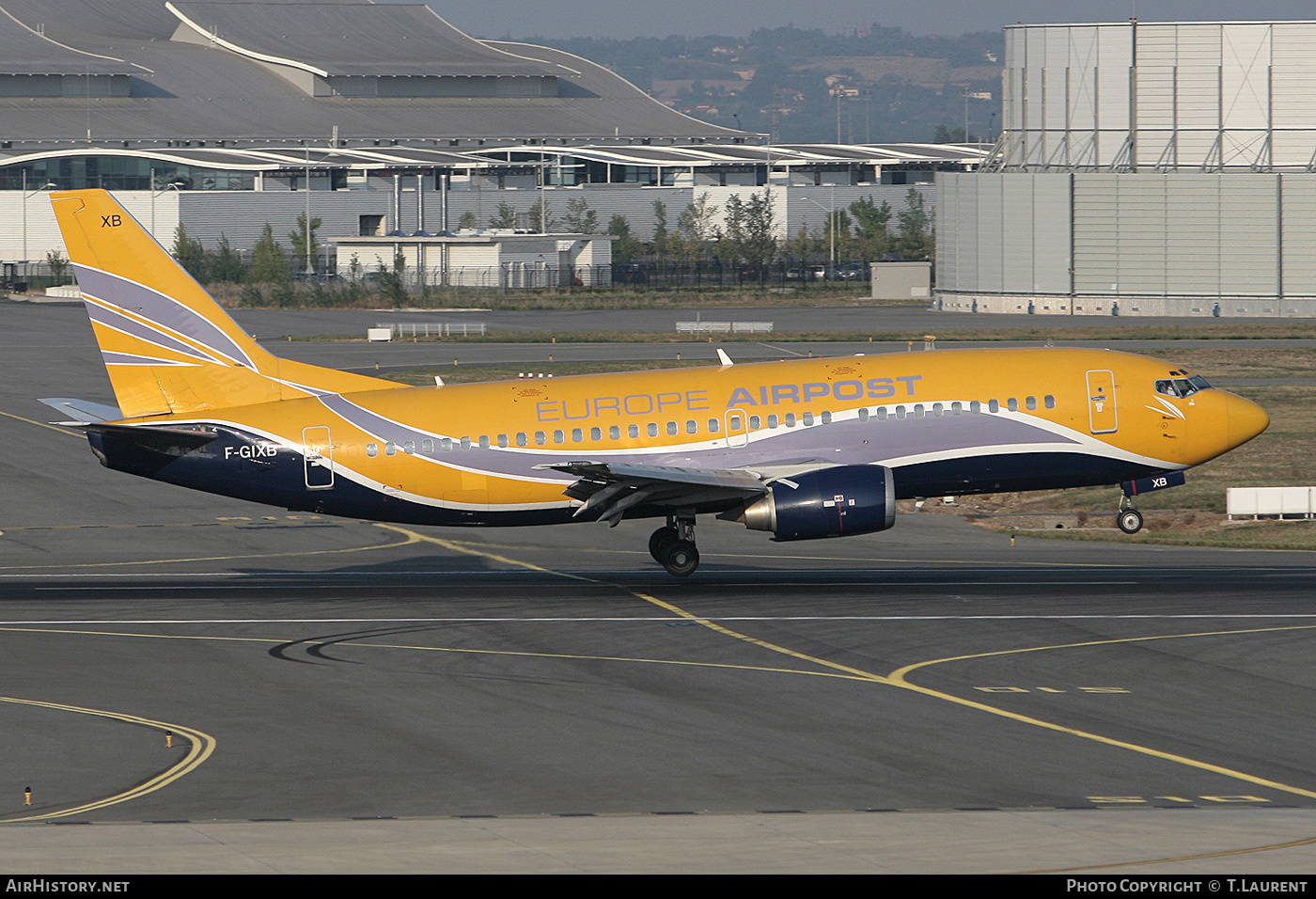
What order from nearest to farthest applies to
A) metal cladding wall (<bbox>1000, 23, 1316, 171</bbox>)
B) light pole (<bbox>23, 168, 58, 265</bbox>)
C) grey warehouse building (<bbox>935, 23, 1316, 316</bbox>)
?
1. grey warehouse building (<bbox>935, 23, 1316, 316</bbox>)
2. metal cladding wall (<bbox>1000, 23, 1316, 171</bbox>)
3. light pole (<bbox>23, 168, 58, 265</bbox>)

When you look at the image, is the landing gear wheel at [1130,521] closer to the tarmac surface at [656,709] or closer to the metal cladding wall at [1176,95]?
the tarmac surface at [656,709]

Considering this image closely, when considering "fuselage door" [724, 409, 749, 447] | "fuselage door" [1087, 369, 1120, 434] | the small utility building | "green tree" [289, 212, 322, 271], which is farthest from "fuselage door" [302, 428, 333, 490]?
"green tree" [289, 212, 322, 271]

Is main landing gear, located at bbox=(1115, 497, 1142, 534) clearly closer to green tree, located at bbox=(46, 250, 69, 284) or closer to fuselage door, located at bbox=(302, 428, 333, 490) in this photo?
fuselage door, located at bbox=(302, 428, 333, 490)

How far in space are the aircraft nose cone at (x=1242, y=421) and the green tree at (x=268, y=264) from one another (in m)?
148

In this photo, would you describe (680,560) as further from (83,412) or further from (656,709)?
(83,412)

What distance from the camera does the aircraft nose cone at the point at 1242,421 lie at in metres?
41.7

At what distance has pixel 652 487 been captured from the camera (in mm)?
39156

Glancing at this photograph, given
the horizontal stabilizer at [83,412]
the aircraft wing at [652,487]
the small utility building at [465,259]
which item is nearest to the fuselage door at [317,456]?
the horizontal stabilizer at [83,412]

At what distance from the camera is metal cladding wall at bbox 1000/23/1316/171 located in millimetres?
129125

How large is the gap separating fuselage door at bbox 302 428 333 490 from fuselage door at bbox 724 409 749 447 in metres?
10.3

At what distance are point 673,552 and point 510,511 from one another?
4.55 meters

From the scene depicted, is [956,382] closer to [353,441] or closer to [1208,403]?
[1208,403]

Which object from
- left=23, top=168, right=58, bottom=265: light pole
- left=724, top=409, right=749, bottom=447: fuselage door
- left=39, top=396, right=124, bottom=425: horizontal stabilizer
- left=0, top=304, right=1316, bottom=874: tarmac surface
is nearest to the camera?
left=0, top=304, right=1316, bottom=874: tarmac surface

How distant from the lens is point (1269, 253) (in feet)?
423
